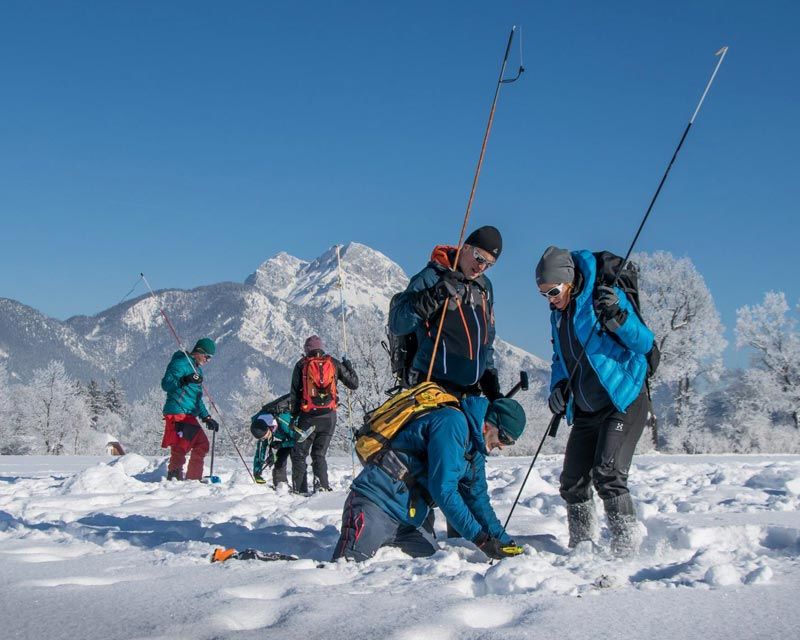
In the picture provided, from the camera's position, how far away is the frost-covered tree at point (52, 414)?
45375 mm

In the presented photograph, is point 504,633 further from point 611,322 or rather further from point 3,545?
point 3,545

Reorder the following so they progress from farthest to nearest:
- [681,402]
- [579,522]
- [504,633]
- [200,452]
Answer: [681,402] < [200,452] < [579,522] < [504,633]

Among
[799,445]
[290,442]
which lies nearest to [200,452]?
[290,442]

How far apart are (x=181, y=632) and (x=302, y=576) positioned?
95 centimetres

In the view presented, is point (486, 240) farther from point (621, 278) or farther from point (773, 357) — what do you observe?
point (773, 357)

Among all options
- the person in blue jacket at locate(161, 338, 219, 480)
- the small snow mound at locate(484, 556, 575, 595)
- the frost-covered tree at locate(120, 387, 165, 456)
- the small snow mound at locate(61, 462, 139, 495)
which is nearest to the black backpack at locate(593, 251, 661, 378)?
the small snow mound at locate(484, 556, 575, 595)

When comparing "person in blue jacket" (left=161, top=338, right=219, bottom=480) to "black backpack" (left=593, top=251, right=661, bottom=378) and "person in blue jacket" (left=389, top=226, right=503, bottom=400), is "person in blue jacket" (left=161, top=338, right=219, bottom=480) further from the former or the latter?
"black backpack" (left=593, top=251, right=661, bottom=378)

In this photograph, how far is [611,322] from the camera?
13.8ft

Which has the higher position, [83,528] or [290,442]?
[290,442]

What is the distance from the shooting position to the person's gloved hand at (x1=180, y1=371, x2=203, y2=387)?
9812 mm

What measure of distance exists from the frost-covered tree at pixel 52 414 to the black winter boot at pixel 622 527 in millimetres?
46283

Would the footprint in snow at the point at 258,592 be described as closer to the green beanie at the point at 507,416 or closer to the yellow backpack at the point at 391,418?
the yellow backpack at the point at 391,418

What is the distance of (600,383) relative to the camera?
4.43 meters

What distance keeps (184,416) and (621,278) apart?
704cm
